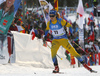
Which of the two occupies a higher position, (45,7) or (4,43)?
(45,7)

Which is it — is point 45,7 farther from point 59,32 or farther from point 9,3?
point 59,32

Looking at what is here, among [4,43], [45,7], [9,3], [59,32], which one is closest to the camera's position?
[59,32]

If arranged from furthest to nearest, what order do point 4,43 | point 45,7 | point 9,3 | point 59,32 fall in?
point 45,7, point 4,43, point 9,3, point 59,32

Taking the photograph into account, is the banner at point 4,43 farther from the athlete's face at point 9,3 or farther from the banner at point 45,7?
the banner at point 45,7

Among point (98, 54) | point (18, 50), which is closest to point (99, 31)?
point (98, 54)

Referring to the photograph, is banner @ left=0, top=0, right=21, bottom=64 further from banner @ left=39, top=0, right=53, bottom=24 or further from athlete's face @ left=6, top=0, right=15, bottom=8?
banner @ left=39, top=0, right=53, bottom=24

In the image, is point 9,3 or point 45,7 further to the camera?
point 45,7

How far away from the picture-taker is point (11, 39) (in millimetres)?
9078

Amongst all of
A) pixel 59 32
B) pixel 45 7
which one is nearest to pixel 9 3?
pixel 59 32

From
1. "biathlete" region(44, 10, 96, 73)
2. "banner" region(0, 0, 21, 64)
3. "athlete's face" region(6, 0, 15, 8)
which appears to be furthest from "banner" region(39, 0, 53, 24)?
"biathlete" region(44, 10, 96, 73)

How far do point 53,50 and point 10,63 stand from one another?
229 centimetres

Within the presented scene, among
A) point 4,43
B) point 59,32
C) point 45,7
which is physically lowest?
point 4,43

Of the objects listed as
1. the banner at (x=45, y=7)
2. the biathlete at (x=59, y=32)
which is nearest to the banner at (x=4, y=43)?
the biathlete at (x=59, y=32)

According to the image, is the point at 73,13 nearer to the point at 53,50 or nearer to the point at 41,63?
the point at 41,63
